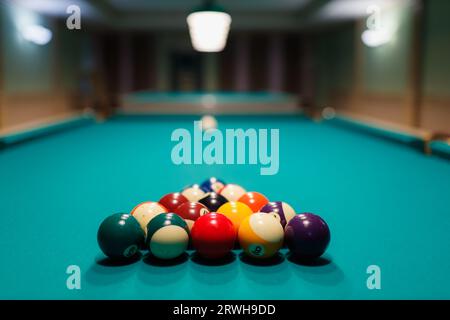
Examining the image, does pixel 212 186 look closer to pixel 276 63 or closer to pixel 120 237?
pixel 120 237

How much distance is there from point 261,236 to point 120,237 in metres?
0.43

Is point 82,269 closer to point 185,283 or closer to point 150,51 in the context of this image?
point 185,283

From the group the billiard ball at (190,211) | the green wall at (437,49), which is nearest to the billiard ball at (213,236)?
the billiard ball at (190,211)

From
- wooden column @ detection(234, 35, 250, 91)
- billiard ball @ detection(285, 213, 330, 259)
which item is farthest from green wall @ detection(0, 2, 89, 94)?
billiard ball @ detection(285, 213, 330, 259)

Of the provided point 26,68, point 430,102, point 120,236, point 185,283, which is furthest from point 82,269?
point 26,68

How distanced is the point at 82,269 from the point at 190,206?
45 centimetres

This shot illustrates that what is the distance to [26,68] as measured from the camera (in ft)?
28.5

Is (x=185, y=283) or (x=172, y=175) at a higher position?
(x=172, y=175)

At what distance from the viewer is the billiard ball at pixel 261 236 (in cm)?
146

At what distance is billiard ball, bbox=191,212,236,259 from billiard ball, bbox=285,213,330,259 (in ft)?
0.61

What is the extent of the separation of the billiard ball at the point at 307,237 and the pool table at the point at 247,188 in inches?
1.4

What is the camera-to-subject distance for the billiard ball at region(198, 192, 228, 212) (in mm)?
1809

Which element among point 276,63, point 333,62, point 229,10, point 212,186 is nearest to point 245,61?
point 276,63
